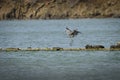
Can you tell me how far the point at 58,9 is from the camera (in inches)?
7052

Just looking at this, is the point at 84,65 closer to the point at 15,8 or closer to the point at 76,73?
the point at 76,73

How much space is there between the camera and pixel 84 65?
40.5 metres

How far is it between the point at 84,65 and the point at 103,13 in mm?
130227

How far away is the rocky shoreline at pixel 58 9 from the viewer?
171m

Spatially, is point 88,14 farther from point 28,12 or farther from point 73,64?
point 73,64

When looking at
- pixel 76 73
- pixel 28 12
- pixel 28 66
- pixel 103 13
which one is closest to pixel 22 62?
pixel 28 66

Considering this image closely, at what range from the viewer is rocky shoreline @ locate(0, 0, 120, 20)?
170875 millimetres

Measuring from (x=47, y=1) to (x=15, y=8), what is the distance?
32.8 ft

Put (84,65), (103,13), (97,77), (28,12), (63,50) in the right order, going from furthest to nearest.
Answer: (28,12) < (103,13) < (63,50) < (84,65) < (97,77)

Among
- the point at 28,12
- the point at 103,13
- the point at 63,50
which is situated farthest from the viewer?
the point at 28,12

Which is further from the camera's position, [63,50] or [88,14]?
[88,14]

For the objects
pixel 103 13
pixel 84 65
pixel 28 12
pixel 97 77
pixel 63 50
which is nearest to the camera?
pixel 97 77

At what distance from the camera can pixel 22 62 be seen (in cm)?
4297

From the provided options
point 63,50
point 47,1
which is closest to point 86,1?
point 47,1
